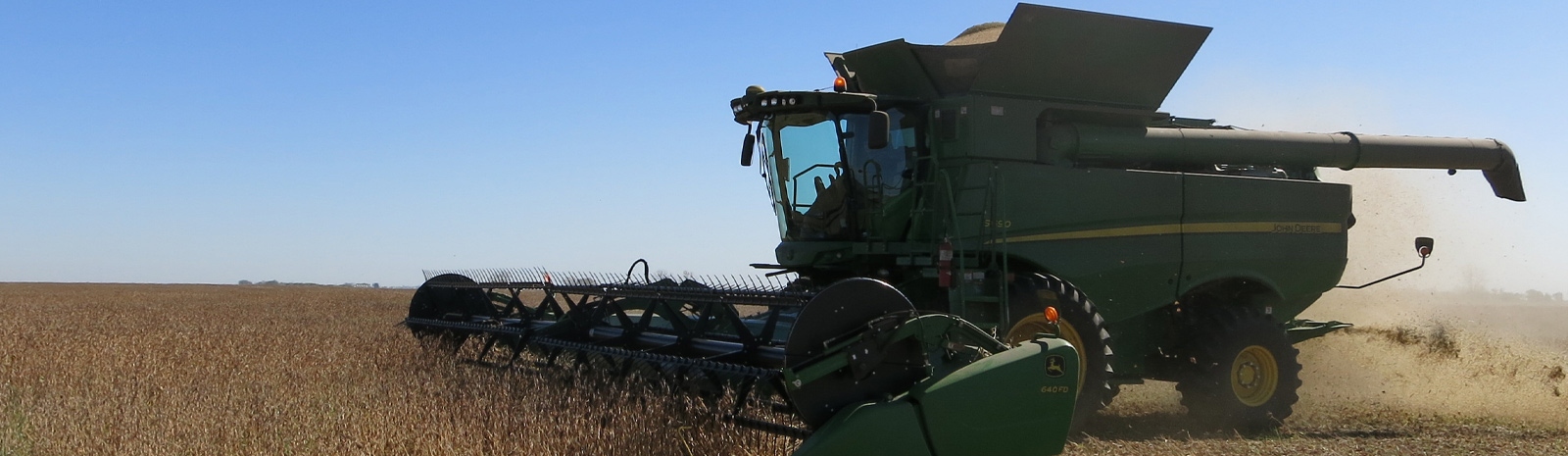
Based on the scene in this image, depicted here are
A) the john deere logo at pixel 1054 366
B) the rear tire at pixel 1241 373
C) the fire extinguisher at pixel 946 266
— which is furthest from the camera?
the rear tire at pixel 1241 373

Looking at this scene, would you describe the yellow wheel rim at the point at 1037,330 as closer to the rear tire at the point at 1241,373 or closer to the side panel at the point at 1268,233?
the side panel at the point at 1268,233

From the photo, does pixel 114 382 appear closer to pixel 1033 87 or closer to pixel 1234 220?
pixel 1033 87

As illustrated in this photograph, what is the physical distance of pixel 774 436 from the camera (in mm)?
5191

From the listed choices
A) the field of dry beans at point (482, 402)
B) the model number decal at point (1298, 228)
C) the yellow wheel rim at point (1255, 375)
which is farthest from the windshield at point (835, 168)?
the model number decal at point (1298, 228)

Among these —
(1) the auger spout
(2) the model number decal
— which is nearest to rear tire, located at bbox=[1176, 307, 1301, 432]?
(2) the model number decal

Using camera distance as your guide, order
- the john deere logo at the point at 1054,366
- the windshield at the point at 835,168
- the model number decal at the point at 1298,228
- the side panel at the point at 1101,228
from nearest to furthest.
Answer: the john deere logo at the point at 1054,366, the side panel at the point at 1101,228, the windshield at the point at 835,168, the model number decal at the point at 1298,228

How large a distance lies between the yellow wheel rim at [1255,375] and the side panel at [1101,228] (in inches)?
29.1

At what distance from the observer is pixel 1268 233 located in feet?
26.7

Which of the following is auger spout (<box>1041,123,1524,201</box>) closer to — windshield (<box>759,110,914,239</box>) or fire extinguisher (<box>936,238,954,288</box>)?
windshield (<box>759,110,914,239</box>)

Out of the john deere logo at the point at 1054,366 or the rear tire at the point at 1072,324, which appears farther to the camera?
the rear tire at the point at 1072,324

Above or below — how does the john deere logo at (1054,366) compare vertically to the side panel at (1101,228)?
below

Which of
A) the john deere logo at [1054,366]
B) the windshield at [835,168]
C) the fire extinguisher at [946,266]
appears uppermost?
the windshield at [835,168]

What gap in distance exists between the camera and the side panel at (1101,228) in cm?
717

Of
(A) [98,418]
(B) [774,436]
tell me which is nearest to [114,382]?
(A) [98,418]
